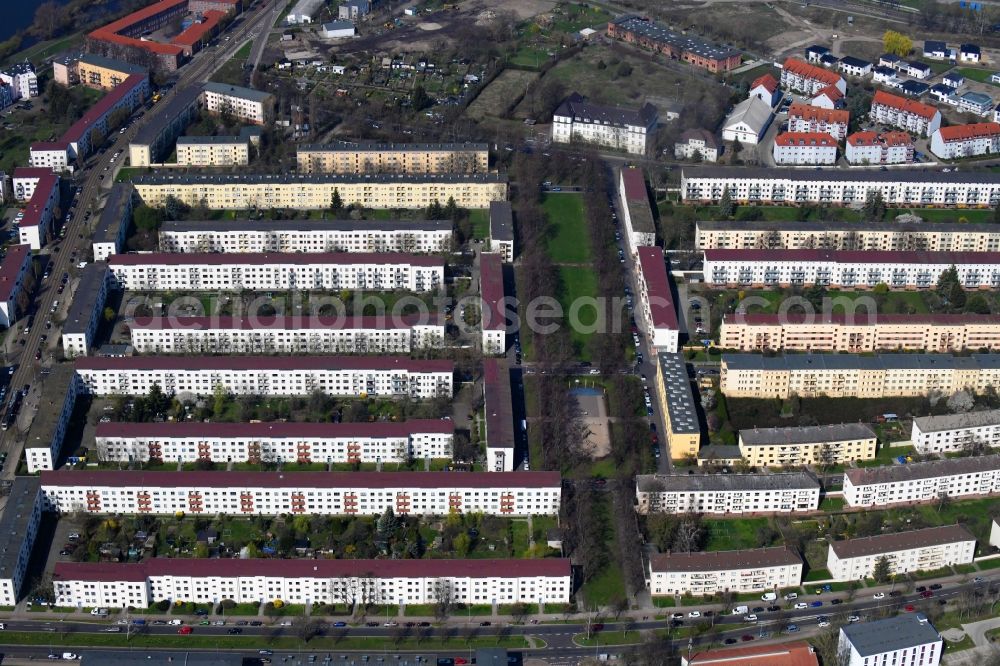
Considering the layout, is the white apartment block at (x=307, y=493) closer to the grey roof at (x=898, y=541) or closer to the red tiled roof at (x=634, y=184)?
the grey roof at (x=898, y=541)

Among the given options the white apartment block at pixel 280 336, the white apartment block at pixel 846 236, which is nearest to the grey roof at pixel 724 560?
the white apartment block at pixel 280 336

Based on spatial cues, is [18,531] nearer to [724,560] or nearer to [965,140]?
[724,560]

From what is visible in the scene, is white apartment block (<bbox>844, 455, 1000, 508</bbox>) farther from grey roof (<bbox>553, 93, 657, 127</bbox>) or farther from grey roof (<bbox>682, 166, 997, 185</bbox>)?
grey roof (<bbox>553, 93, 657, 127</bbox>)

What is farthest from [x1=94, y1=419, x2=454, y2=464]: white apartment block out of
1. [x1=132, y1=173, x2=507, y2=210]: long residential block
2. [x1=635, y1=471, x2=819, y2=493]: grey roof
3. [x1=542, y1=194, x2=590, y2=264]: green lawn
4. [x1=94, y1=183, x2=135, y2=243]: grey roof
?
[x1=132, y1=173, x2=507, y2=210]: long residential block

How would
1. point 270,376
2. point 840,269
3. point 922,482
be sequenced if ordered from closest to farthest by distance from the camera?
point 922,482 < point 270,376 < point 840,269

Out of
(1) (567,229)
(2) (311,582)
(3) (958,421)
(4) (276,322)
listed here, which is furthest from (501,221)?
(2) (311,582)

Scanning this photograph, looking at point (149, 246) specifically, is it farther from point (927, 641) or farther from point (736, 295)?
point (927, 641)
